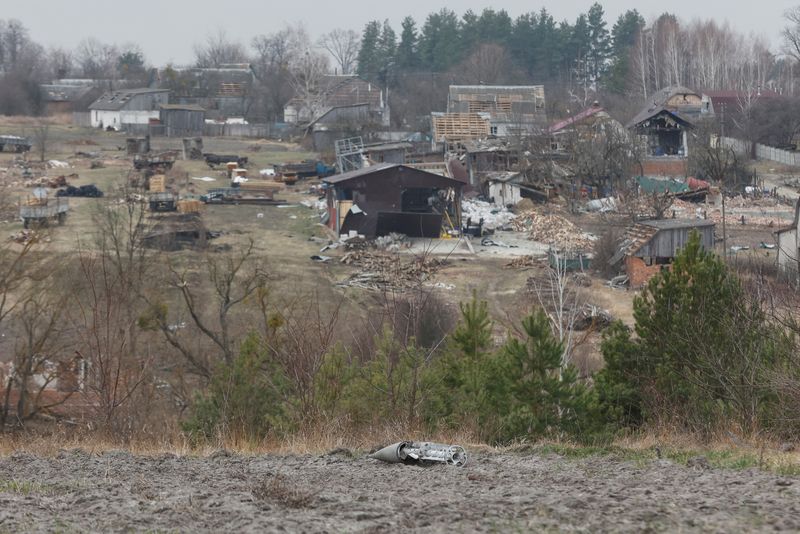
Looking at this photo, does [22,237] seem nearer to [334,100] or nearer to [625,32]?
A: [334,100]

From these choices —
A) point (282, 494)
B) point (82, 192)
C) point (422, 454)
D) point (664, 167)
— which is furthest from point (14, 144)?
point (282, 494)

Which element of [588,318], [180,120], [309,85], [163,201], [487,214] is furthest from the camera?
[309,85]

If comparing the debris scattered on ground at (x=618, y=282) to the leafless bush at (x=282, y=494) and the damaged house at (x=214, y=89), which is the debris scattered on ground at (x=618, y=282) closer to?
the leafless bush at (x=282, y=494)

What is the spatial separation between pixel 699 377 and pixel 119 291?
1101 centimetres

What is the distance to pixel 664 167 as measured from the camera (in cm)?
4641

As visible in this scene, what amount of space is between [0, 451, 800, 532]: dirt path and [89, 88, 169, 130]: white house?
196 feet

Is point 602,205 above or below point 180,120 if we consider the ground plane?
below

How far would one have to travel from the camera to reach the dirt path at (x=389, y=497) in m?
5.41

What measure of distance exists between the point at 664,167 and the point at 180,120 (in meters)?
31.7

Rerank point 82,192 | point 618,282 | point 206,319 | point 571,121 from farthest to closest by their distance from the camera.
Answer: point 571,121 → point 82,192 → point 618,282 → point 206,319

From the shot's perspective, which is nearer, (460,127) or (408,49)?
(460,127)

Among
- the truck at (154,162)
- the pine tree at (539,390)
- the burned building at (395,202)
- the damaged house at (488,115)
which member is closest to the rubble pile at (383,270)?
the burned building at (395,202)

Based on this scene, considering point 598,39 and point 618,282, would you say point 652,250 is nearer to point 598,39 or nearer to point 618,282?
point 618,282

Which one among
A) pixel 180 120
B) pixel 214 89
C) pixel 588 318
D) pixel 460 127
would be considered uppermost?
pixel 214 89
